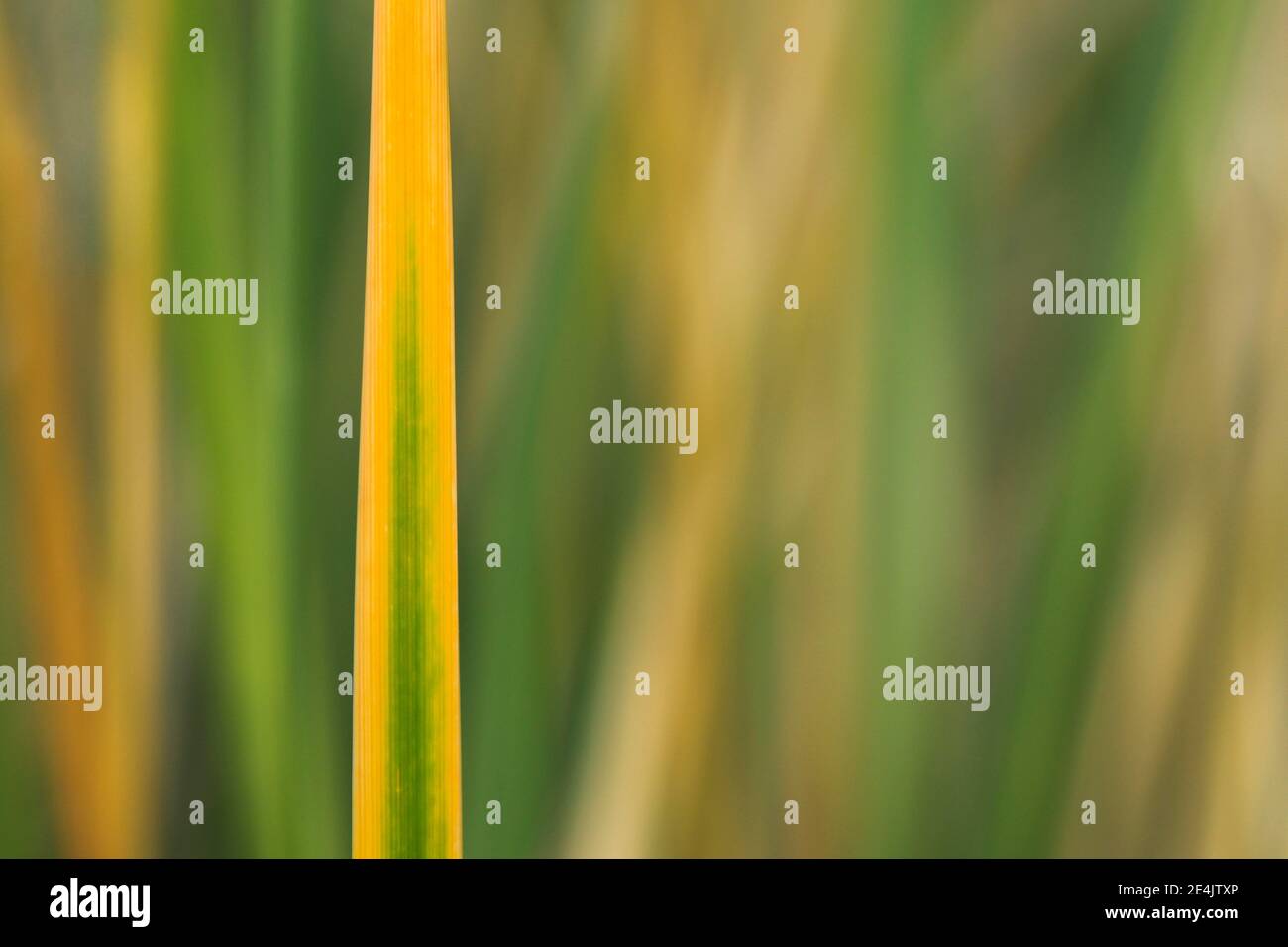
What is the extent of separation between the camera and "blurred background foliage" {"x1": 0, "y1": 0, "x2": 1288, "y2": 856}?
28.4 inches

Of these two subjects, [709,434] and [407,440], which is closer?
[407,440]

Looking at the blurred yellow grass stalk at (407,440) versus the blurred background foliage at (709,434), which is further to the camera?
the blurred background foliage at (709,434)

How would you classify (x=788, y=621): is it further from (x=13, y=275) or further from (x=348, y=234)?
(x=13, y=275)

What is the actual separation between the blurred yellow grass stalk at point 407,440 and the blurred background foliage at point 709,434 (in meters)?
0.23

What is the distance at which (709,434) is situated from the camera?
747mm

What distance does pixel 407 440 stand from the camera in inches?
18.5

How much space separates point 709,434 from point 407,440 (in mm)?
324

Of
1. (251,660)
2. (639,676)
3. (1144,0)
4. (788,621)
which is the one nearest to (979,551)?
(788,621)

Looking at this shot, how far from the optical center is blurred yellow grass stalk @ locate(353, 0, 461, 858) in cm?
47

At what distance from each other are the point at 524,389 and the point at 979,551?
37 centimetres

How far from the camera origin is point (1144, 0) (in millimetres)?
730

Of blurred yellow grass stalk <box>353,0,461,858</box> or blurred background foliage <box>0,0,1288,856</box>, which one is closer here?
blurred yellow grass stalk <box>353,0,461,858</box>

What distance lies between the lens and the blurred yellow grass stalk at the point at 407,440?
0.47 m

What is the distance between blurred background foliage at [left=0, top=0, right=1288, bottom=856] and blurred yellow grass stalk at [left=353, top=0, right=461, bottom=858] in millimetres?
229
